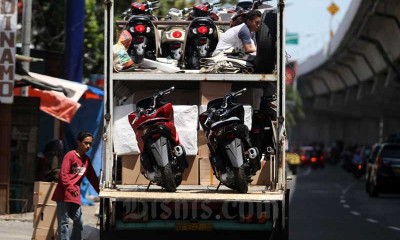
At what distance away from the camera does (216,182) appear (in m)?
13.5

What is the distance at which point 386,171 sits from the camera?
34.8m

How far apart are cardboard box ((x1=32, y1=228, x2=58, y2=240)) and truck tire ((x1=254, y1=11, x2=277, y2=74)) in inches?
138

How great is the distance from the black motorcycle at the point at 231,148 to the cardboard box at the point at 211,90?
404mm

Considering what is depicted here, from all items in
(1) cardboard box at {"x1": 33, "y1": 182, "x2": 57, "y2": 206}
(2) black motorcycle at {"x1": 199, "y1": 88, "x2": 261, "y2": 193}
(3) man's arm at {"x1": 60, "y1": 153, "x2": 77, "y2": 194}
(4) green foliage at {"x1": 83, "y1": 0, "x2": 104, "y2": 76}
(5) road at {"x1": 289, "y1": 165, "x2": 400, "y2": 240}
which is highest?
(4) green foliage at {"x1": 83, "y1": 0, "x2": 104, "y2": 76}

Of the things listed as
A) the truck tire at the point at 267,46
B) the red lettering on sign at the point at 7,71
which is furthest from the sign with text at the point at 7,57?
the truck tire at the point at 267,46

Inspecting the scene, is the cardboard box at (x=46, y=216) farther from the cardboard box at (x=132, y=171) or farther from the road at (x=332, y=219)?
the road at (x=332, y=219)

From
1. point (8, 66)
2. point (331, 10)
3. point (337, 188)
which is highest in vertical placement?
point (331, 10)

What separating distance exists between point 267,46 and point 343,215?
12647mm

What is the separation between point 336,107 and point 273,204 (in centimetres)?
7431

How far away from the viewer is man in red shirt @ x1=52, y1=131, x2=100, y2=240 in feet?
44.5

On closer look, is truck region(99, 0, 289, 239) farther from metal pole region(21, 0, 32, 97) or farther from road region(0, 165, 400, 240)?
metal pole region(21, 0, 32, 97)

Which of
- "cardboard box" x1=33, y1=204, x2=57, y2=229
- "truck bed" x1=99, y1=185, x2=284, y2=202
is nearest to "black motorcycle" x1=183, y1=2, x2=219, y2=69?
"truck bed" x1=99, y1=185, x2=284, y2=202

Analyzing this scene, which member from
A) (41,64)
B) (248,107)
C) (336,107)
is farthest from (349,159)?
(248,107)

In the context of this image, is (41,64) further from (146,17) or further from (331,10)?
(331,10)
